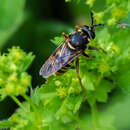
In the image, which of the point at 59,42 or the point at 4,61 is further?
the point at 59,42

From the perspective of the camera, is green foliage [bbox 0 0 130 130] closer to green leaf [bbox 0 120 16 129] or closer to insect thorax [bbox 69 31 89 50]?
green leaf [bbox 0 120 16 129]

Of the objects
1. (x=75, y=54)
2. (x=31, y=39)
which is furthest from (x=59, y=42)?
(x=31, y=39)

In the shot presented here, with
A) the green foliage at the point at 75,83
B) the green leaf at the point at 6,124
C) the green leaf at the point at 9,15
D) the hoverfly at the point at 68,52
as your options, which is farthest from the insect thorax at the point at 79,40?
the green leaf at the point at 9,15

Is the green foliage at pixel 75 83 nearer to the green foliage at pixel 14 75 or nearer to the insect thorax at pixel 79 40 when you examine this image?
the green foliage at pixel 14 75

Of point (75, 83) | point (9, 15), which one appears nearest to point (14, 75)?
point (75, 83)

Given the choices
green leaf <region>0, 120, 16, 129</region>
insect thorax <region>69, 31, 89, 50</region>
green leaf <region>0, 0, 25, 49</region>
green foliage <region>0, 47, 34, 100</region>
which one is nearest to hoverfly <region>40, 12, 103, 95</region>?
insect thorax <region>69, 31, 89, 50</region>

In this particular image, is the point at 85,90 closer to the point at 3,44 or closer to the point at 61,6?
the point at 3,44
